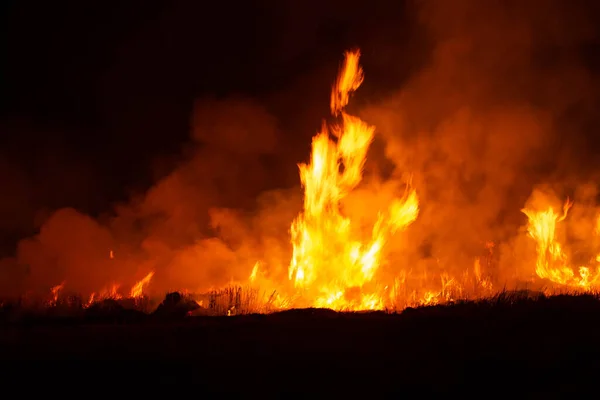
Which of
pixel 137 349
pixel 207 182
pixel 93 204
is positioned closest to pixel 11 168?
pixel 93 204

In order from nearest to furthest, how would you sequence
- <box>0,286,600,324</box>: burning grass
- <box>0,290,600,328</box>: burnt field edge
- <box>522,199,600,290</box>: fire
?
<box>0,290,600,328</box>: burnt field edge < <box>0,286,600,324</box>: burning grass < <box>522,199,600,290</box>: fire

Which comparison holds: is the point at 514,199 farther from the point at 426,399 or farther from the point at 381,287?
the point at 426,399

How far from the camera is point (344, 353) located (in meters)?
6.07

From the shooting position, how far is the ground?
5293 mm

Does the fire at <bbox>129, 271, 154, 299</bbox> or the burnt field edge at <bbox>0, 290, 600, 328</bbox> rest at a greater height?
the fire at <bbox>129, 271, 154, 299</bbox>

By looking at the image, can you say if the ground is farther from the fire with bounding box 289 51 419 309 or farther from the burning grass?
the fire with bounding box 289 51 419 309

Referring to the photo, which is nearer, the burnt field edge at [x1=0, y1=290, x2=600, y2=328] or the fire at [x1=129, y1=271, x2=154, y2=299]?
the burnt field edge at [x1=0, y1=290, x2=600, y2=328]

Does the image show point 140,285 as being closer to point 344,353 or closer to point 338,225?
point 338,225

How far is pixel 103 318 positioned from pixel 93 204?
1195 centimetres

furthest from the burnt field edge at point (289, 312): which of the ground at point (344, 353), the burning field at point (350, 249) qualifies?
the burning field at point (350, 249)

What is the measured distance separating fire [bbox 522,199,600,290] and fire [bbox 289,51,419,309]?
4382mm

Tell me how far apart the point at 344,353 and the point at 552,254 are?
14.1 m

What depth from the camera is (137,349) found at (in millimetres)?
6453

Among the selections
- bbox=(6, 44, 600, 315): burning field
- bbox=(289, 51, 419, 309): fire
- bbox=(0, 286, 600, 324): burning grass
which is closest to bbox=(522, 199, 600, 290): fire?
bbox=(6, 44, 600, 315): burning field
